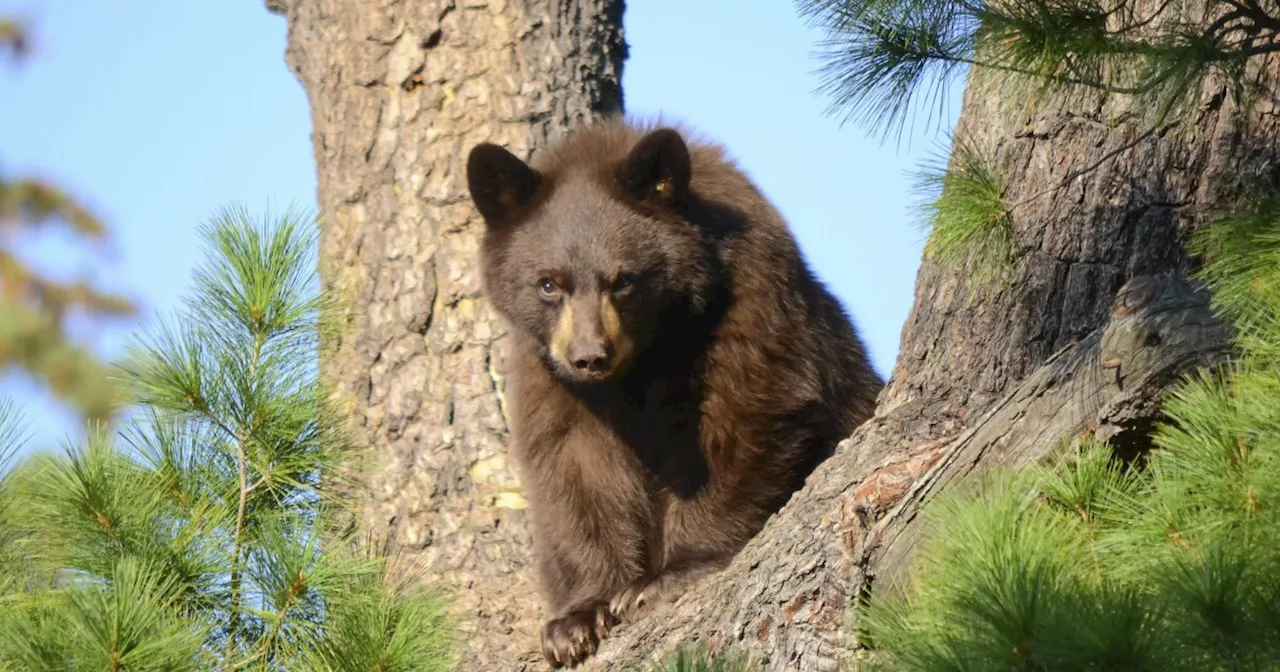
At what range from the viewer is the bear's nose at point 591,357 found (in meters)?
6.14

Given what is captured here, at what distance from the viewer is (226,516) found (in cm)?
489

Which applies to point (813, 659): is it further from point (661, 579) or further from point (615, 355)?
point (615, 355)

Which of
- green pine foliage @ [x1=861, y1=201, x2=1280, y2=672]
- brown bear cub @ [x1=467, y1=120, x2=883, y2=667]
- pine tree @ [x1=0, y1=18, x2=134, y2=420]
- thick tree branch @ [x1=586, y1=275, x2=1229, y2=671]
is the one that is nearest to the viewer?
green pine foliage @ [x1=861, y1=201, x2=1280, y2=672]

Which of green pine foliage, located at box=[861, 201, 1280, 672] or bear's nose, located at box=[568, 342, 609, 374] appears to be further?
bear's nose, located at box=[568, 342, 609, 374]

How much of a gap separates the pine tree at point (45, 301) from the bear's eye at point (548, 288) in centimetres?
994

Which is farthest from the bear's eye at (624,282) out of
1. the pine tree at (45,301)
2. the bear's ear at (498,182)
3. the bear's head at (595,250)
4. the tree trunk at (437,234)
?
the pine tree at (45,301)

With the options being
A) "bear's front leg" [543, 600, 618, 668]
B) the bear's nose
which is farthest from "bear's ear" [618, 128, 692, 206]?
"bear's front leg" [543, 600, 618, 668]

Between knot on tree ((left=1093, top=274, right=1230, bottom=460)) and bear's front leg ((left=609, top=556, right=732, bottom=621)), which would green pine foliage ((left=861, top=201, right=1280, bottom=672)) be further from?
bear's front leg ((left=609, top=556, right=732, bottom=621))

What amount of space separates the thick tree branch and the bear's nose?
1.16 metres

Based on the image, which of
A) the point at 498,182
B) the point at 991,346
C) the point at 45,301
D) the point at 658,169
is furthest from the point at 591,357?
the point at 45,301

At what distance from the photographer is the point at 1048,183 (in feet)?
16.7

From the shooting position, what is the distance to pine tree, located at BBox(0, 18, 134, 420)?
16000 mm

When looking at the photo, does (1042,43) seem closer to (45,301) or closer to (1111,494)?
(1111,494)

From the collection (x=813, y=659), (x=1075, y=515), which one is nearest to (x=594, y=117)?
(x=813, y=659)
